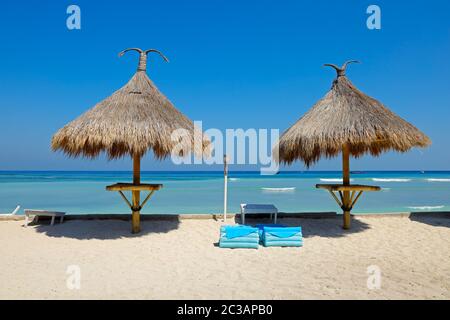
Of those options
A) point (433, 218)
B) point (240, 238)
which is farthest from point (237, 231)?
point (433, 218)

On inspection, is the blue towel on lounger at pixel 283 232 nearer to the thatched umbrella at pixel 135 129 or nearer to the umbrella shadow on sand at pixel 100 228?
the thatched umbrella at pixel 135 129

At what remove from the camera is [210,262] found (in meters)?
3.94

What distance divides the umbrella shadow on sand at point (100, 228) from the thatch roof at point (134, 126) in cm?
133

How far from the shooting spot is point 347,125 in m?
5.10

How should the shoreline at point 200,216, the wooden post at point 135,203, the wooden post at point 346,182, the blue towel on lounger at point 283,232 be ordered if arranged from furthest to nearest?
the shoreline at point 200,216 → the wooden post at point 346,182 → the wooden post at point 135,203 → the blue towel on lounger at point 283,232

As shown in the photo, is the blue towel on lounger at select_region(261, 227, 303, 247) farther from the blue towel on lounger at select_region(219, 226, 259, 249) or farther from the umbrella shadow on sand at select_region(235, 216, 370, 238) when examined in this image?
the umbrella shadow on sand at select_region(235, 216, 370, 238)

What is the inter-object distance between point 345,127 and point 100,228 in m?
4.56

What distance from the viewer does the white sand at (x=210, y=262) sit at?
2.93 meters

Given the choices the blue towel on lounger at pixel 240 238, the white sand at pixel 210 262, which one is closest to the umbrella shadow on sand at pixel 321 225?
the white sand at pixel 210 262

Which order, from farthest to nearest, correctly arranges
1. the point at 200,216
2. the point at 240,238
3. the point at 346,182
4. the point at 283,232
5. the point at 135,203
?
the point at 200,216 < the point at 346,182 < the point at 135,203 < the point at 283,232 < the point at 240,238

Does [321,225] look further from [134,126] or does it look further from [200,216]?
[134,126]

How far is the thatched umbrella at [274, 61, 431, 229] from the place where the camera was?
4.97 meters

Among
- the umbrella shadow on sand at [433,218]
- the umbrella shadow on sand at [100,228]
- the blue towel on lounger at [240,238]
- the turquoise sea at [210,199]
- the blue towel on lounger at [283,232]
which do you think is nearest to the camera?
the blue towel on lounger at [240,238]
